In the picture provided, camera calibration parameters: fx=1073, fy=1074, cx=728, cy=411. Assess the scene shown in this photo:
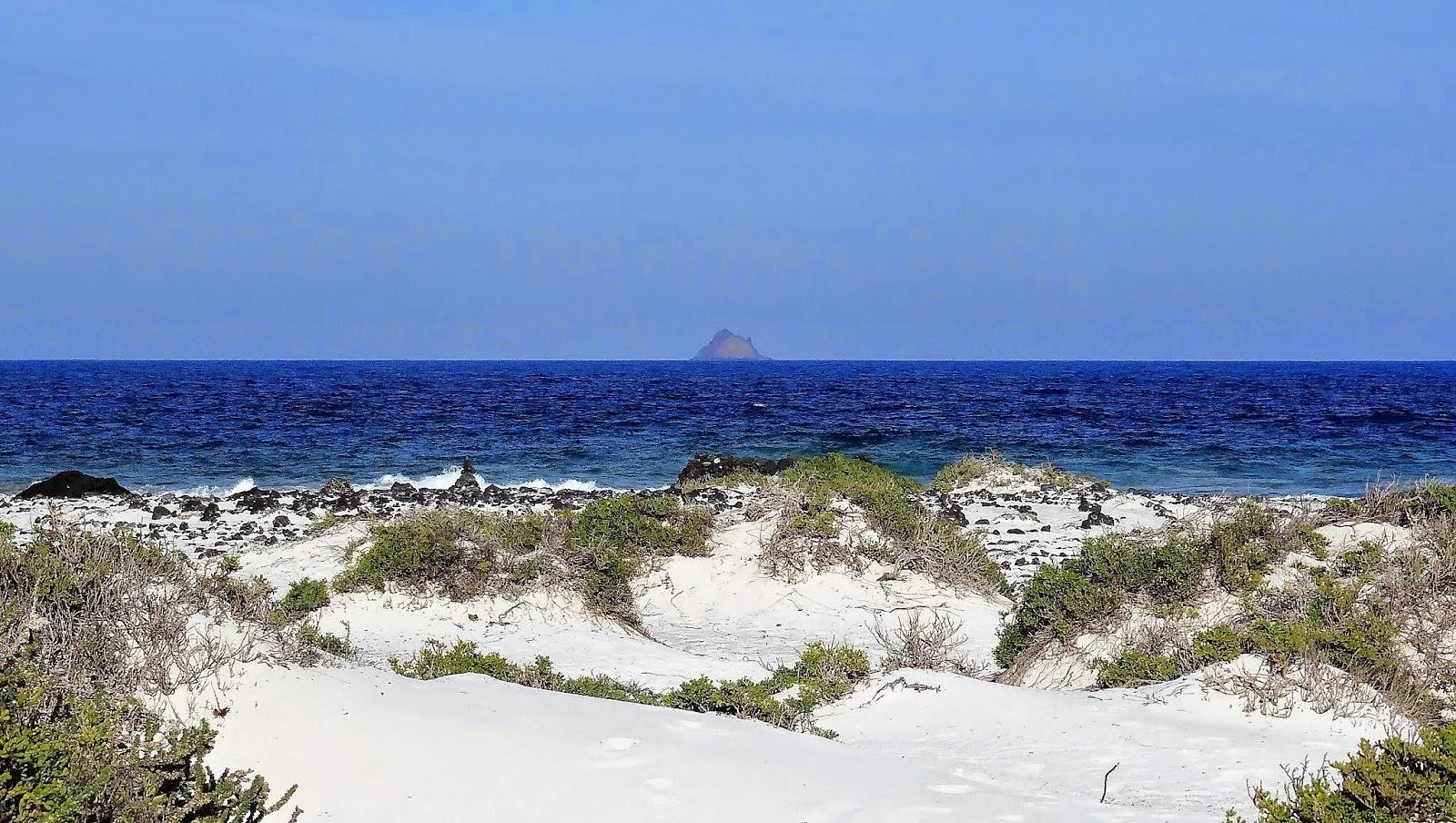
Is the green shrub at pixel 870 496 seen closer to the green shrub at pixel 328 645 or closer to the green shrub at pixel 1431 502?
the green shrub at pixel 1431 502

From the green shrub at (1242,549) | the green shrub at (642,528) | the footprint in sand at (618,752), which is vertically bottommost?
the footprint in sand at (618,752)

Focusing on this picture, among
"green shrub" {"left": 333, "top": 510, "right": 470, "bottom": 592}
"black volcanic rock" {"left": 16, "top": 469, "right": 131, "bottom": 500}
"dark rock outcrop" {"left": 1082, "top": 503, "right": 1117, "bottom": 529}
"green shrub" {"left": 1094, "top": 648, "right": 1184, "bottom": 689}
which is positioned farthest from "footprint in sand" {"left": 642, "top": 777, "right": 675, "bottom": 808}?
"black volcanic rock" {"left": 16, "top": 469, "right": 131, "bottom": 500}

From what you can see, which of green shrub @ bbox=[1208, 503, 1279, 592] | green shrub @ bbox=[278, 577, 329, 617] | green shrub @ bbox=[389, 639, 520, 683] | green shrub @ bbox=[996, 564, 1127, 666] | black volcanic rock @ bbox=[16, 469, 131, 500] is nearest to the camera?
green shrub @ bbox=[389, 639, 520, 683]

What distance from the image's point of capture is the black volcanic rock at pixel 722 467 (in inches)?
901

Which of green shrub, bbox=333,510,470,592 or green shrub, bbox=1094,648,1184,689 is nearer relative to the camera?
green shrub, bbox=1094,648,1184,689

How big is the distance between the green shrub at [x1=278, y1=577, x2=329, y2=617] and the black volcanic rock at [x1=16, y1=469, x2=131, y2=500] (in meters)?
13.2

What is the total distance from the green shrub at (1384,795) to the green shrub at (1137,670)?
11.1ft

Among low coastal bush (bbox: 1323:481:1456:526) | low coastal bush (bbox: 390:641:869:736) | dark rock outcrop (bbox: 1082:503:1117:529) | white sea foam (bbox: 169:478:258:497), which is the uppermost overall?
low coastal bush (bbox: 1323:481:1456:526)

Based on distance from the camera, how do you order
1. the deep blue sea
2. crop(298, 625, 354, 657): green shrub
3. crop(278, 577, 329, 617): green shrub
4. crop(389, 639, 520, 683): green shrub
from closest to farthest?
1. crop(298, 625, 354, 657): green shrub
2. crop(389, 639, 520, 683): green shrub
3. crop(278, 577, 329, 617): green shrub
4. the deep blue sea

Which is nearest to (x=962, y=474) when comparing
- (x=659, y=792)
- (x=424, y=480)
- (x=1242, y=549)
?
(x=424, y=480)

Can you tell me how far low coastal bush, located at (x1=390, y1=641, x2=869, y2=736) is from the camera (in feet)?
24.1

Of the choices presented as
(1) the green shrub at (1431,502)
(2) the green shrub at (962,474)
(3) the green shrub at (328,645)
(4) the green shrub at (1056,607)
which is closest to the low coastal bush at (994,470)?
(2) the green shrub at (962,474)

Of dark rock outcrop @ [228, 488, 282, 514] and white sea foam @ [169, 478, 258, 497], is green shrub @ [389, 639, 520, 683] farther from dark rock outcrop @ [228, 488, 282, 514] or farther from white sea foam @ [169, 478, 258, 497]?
white sea foam @ [169, 478, 258, 497]

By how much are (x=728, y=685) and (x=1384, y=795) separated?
14.1 ft
